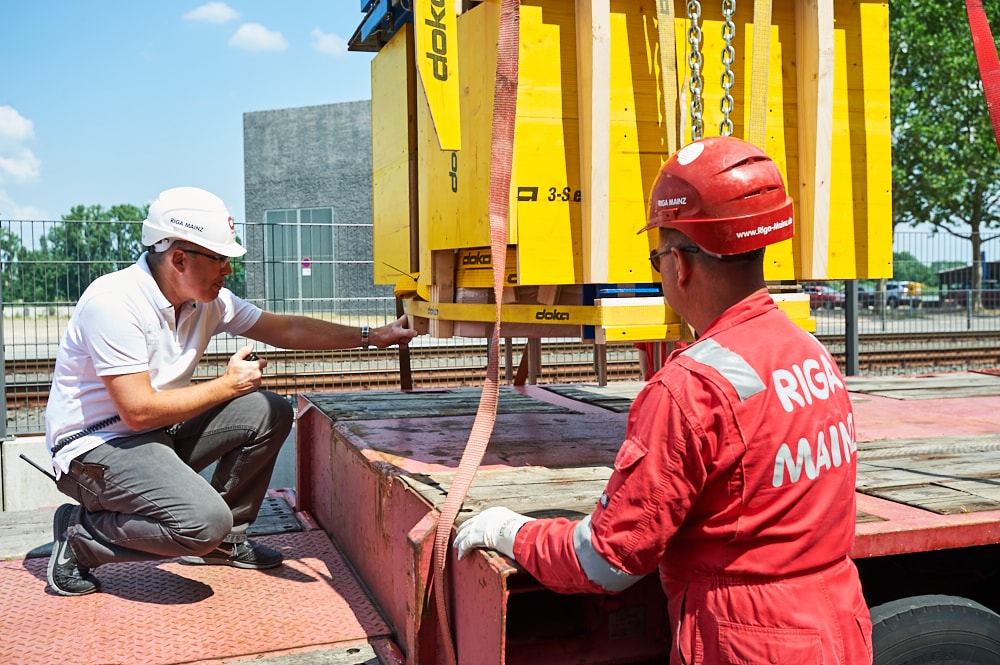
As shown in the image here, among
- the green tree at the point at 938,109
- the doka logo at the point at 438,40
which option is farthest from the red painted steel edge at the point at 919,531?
the green tree at the point at 938,109

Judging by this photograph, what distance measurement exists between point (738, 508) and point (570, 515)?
2.40 ft

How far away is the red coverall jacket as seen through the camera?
1845mm

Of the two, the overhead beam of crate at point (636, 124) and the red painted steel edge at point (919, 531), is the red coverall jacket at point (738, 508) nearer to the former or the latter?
the red painted steel edge at point (919, 531)

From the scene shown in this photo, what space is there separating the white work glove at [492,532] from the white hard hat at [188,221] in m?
1.76

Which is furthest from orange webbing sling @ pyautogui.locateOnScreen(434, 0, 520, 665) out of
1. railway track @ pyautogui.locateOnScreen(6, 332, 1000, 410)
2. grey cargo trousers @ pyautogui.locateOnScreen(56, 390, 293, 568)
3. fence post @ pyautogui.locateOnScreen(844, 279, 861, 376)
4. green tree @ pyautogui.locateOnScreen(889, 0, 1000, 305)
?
green tree @ pyautogui.locateOnScreen(889, 0, 1000, 305)

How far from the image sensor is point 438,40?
10.7 ft

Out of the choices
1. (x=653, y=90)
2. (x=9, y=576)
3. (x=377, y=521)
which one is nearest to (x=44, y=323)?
(x=9, y=576)

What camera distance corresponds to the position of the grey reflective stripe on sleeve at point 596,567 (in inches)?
75.8

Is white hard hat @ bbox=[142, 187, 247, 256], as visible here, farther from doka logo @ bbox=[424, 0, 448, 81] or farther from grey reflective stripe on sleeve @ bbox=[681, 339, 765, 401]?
grey reflective stripe on sleeve @ bbox=[681, 339, 765, 401]

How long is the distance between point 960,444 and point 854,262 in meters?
0.88

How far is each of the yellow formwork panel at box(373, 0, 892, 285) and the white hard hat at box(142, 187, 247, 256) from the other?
87cm

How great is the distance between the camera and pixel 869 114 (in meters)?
3.41

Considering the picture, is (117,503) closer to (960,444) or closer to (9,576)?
(9,576)

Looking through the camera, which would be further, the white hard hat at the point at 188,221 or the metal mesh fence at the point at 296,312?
the metal mesh fence at the point at 296,312
